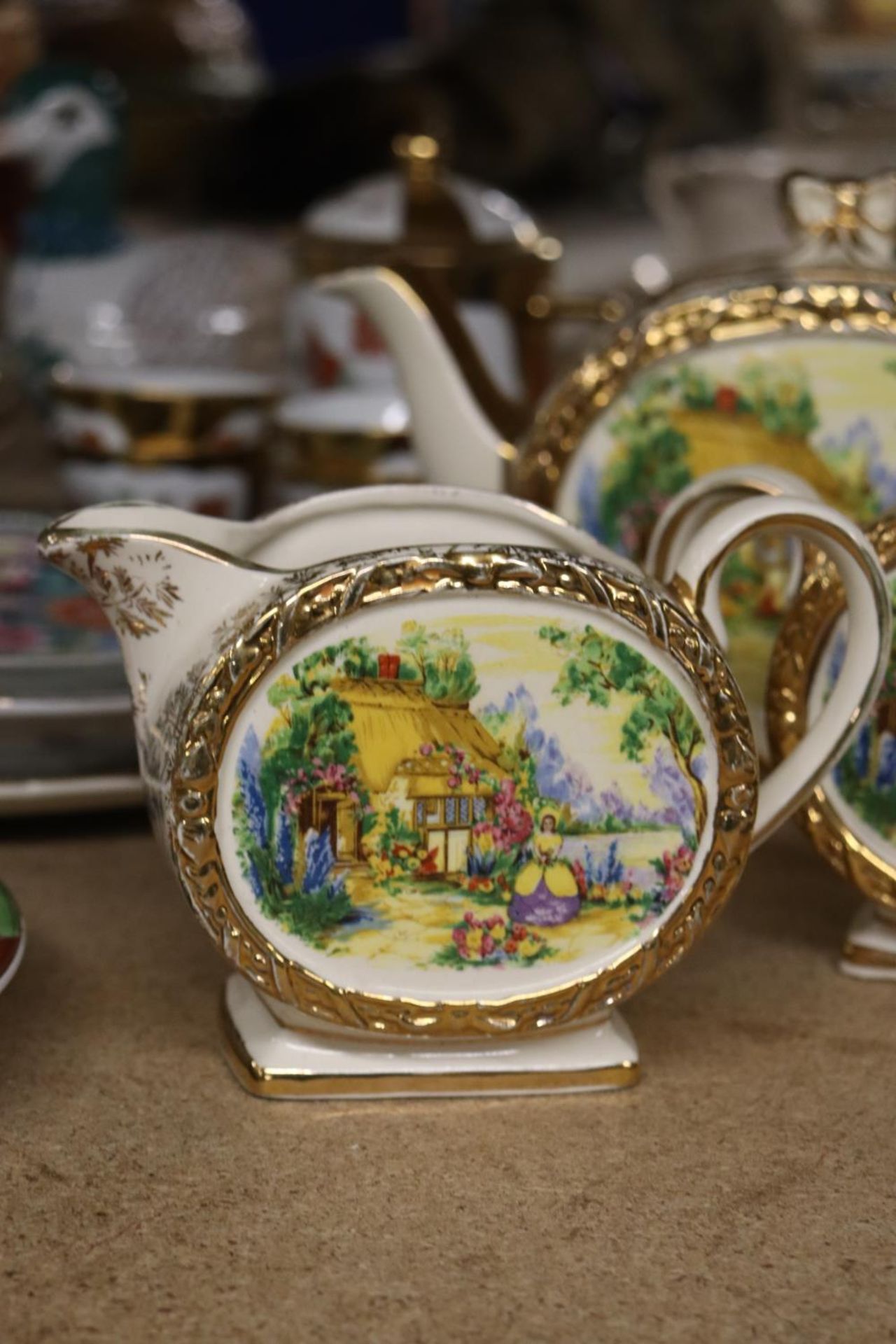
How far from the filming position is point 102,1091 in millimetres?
590

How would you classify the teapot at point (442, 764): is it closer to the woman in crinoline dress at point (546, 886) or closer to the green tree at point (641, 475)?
the woman in crinoline dress at point (546, 886)

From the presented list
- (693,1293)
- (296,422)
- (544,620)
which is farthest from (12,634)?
(693,1293)

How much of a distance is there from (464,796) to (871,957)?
0.68 ft

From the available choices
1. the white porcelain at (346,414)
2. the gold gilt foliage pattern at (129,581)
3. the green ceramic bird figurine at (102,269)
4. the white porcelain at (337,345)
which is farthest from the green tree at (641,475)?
the green ceramic bird figurine at (102,269)

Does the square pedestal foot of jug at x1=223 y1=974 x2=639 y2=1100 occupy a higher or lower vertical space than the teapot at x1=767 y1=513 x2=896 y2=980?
lower

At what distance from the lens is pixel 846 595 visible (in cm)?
60

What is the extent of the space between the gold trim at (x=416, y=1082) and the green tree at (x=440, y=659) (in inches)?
5.1

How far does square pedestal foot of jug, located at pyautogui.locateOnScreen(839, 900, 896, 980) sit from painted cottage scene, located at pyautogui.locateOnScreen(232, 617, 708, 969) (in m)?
0.14

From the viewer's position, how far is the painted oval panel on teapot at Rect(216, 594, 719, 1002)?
55 cm

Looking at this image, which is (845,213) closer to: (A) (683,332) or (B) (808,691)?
(A) (683,332)

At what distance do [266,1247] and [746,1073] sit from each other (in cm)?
19

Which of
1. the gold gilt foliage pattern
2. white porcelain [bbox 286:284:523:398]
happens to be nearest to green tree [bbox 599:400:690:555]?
the gold gilt foliage pattern

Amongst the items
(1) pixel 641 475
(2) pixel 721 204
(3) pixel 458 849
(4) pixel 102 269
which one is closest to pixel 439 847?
(3) pixel 458 849

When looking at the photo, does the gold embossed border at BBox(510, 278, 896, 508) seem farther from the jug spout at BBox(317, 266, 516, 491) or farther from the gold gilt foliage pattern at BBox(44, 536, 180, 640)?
the gold gilt foliage pattern at BBox(44, 536, 180, 640)
